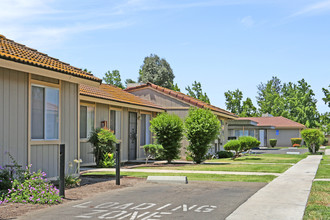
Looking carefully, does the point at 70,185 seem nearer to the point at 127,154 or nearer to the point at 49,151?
the point at 49,151

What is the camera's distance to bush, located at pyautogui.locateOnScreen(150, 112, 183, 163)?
2098cm

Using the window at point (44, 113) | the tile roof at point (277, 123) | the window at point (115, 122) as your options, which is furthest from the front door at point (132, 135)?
the tile roof at point (277, 123)

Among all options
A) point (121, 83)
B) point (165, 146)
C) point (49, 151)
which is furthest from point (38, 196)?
point (121, 83)

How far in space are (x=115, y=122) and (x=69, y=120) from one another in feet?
26.4

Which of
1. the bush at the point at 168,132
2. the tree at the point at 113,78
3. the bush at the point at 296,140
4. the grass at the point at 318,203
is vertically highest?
the tree at the point at 113,78

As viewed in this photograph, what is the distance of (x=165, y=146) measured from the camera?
21203 millimetres

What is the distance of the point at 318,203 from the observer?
8.98 m

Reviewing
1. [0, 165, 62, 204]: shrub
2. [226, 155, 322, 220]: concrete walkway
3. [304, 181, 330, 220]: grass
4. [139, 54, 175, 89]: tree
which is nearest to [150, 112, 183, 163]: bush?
[226, 155, 322, 220]: concrete walkway

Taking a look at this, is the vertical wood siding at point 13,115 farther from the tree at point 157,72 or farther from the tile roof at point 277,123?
the tree at point 157,72

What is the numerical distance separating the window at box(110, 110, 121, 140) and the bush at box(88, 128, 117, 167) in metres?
2.26

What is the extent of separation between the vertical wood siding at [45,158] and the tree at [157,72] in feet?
176

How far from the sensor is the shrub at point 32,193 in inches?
354

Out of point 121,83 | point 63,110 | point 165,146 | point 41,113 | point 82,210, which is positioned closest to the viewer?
point 82,210

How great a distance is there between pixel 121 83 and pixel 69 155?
177 ft
